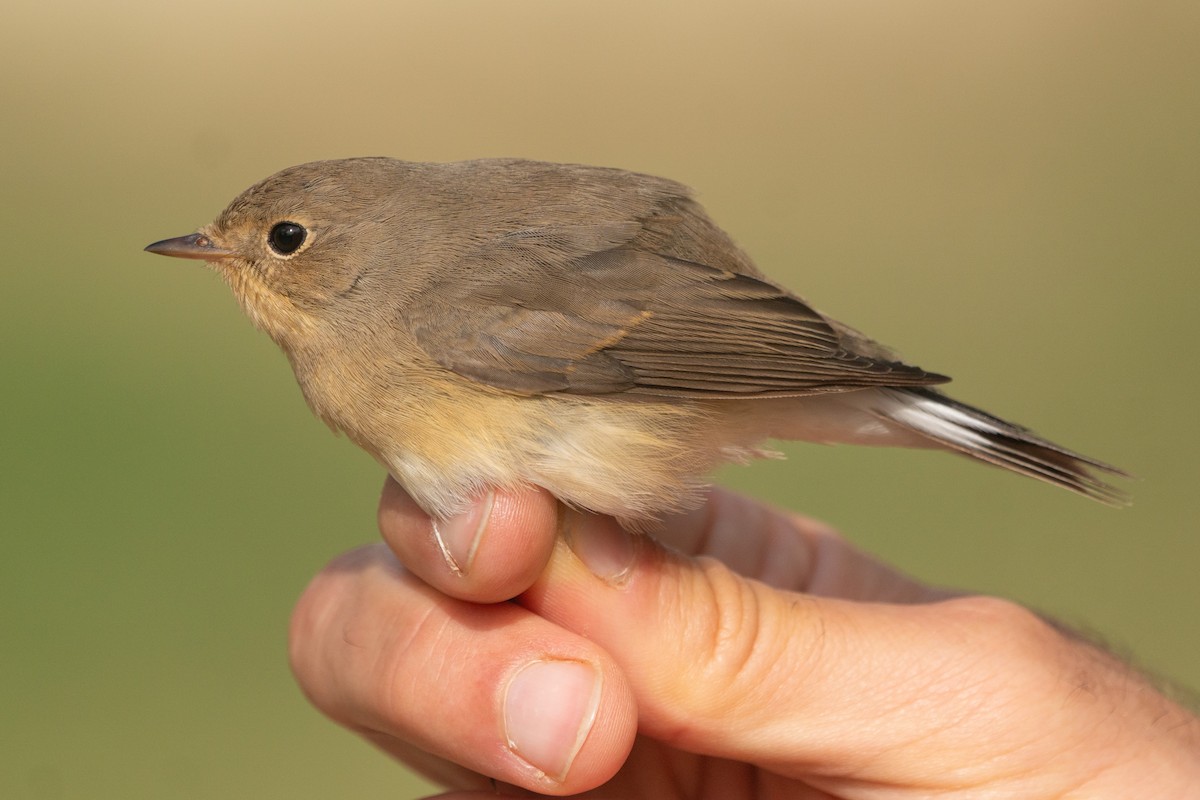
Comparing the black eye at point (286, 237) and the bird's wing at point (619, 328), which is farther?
the black eye at point (286, 237)

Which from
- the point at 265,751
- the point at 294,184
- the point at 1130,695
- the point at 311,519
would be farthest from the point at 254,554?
the point at 1130,695

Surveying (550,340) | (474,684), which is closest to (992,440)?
(550,340)

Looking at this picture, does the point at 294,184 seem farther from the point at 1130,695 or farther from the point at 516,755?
the point at 1130,695

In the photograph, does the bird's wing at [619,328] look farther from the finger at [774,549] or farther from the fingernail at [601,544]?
the finger at [774,549]

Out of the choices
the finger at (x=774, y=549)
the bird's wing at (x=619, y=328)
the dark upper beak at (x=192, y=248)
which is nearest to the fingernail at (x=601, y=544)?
the bird's wing at (x=619, y=328)

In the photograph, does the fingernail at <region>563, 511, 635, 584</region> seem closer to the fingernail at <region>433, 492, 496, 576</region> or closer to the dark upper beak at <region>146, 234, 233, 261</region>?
the fingernail at <region>433, 492, 496, 576</region>

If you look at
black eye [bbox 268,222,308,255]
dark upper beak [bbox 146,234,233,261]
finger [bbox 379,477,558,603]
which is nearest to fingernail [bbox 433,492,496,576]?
finger [bbox 379,477,558,603]
